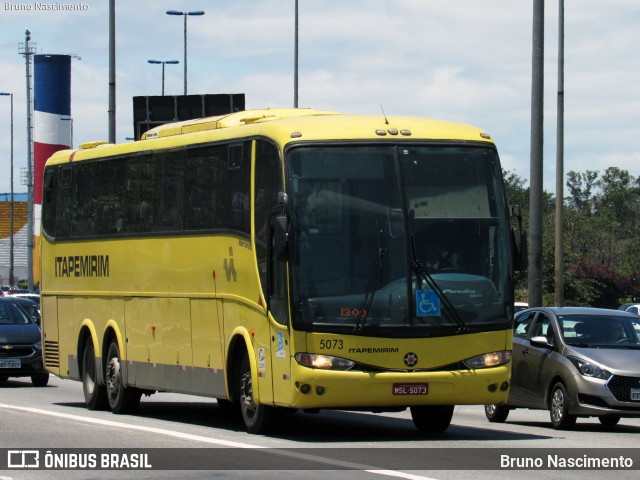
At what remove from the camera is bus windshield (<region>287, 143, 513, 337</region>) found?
1588 centimetres

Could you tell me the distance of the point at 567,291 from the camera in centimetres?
8006

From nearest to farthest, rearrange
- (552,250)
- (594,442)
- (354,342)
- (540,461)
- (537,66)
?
(540,461)
(354,342)
(594,442)
(537,66)
(552,250)

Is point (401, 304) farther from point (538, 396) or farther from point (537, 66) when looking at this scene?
point (537, 66)

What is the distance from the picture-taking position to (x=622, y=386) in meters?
19.2

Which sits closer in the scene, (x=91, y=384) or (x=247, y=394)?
(x=247, y=394)

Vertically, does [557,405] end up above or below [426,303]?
below

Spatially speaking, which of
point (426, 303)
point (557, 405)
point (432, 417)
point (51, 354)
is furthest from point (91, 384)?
point (426, 303)

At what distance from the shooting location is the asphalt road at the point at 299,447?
13.1 metres

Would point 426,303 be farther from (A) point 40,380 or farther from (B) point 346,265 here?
(A) point 40,380

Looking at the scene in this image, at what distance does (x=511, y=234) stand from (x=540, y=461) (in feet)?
10.8

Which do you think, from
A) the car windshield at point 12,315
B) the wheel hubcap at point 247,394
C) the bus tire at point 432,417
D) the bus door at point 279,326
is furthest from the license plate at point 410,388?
the car windshield at point 12,315

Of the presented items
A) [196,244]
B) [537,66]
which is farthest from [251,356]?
[537,66]

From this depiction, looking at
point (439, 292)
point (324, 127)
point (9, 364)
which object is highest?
point (324, 127)

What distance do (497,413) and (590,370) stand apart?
2.16 m
